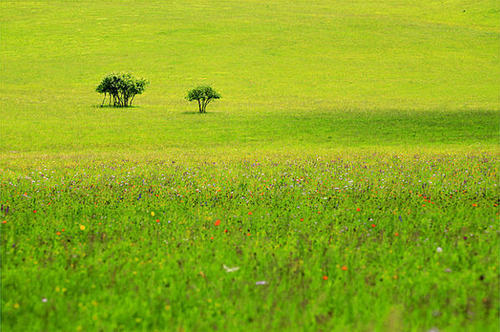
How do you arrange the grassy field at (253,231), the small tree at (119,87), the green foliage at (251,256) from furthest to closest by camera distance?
1. the small tree at (119,87)
2. the grassy field at (253,231)
3. the green foliage at (251,256)

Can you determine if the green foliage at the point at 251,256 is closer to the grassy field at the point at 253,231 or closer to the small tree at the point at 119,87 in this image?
the grassy field at the point at 253,231

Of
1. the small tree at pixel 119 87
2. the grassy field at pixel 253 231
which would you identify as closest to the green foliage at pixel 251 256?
the grassy field at pixel 253 231

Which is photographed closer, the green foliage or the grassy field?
the green foliage

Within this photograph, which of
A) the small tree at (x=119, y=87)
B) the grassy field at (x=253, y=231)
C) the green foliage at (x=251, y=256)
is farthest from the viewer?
the small tree at (x=119, y=87)

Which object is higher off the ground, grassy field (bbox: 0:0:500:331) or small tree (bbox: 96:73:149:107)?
small tree (bbox: 96:73:149:107)

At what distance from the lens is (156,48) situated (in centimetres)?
10712

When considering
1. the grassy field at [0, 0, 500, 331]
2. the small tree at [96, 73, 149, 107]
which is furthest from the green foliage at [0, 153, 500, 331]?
the small tree at [96, 73, 149, 107]

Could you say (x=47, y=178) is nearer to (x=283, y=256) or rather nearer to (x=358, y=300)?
(x=283, y=256)

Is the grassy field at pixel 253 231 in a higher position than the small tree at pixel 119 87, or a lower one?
lower

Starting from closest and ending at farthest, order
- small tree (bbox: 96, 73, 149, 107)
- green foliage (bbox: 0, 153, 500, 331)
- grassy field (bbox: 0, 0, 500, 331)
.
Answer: green foliage (bbox: 0, 153, 500, 331) < grassy field (bbox: 0, 0, 500, 331) < small tree (bbox: 96, 73, 149, 107)

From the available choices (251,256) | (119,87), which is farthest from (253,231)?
(119,87)

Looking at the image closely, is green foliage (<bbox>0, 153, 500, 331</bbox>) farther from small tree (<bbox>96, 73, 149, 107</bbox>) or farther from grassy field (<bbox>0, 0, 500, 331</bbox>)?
small tree (<bbox>96, 73, 149, 107</bbox>)

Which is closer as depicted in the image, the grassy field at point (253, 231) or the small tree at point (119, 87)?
the grassy field at point (253, 231)

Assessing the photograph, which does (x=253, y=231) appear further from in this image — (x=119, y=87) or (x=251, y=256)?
(x=119, y=87)
